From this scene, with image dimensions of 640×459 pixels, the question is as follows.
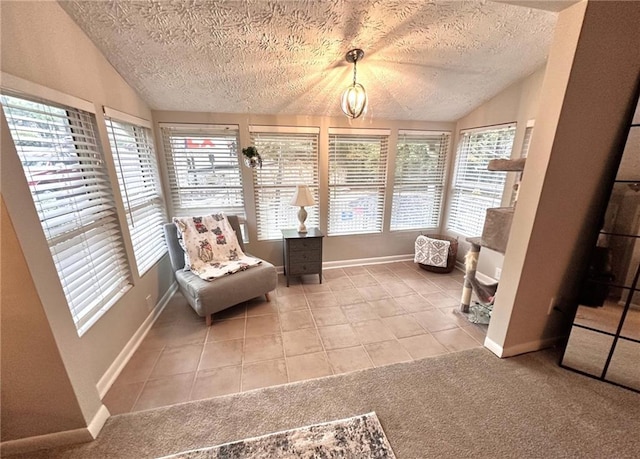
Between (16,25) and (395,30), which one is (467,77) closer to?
(395,30)

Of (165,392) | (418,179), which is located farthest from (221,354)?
(418,179)

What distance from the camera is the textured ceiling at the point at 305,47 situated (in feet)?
5.14

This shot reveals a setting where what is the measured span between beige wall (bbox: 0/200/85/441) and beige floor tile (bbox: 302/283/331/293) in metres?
2.08

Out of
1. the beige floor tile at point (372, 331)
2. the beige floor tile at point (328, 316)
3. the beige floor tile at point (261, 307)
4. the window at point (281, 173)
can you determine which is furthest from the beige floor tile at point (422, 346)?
the window at point (281, 173)

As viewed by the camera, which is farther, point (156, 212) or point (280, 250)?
point (280, 250)

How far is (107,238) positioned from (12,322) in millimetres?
Answer: 872

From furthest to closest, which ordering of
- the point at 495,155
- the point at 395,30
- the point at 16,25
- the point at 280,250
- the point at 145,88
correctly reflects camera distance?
1. the point at 280,250
2. the point at 495,155
3. the point at 145,88
4. the point at 395,30
5. the point at 16,25

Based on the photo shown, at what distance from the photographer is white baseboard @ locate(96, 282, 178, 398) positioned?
65.7 inches

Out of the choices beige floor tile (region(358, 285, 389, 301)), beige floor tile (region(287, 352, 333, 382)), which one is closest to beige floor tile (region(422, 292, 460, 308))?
beige floor tile (region(358, 285, 389, 301))

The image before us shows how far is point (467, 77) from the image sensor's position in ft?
8.09

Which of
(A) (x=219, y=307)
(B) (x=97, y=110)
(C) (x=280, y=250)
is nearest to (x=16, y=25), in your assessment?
(B) (x=97, y=110)

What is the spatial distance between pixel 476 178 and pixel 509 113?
0.80 meters

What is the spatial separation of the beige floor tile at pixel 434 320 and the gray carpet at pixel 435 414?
0.54 m

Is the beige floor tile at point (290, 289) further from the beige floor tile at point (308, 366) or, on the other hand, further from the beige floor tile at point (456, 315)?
the beige floor tile at point (456, 315)
